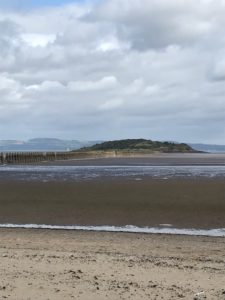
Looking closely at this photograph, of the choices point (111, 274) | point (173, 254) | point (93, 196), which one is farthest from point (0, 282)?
point (93, 196)

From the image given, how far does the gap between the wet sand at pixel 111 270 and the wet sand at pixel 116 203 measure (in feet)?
15.4

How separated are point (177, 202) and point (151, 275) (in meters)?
13.8

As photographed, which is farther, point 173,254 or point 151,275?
point 173,254

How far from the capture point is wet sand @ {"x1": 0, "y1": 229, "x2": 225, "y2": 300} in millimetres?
7520

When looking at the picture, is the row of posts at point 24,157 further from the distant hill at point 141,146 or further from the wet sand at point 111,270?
the distant hill at point 141,146

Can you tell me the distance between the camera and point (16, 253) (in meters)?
10.5

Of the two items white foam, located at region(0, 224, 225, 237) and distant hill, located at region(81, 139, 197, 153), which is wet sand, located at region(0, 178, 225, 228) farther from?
distant hill, located at region(81, 139, 197, 153)

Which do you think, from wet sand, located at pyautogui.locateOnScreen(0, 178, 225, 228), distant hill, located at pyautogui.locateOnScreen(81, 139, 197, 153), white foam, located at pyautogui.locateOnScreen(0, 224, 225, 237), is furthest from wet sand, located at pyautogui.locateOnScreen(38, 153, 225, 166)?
distant hill, located at pyautogui.locateOnScreen(81, 139, 197, 153)

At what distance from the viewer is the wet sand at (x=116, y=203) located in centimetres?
1797

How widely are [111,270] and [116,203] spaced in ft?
43.9

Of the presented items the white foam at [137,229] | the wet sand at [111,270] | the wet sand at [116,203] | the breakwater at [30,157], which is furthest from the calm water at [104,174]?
the breakwater at [30,157]

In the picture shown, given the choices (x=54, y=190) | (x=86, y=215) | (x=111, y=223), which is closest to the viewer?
(x=111, y=223)

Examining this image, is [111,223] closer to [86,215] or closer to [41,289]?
[86,215]

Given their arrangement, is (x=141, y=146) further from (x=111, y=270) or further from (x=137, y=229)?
(x=111, y=270)
